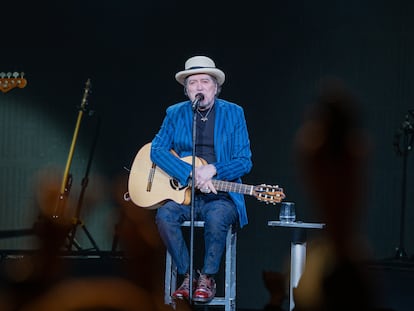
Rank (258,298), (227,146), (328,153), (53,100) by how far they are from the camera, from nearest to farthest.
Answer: (227,146)
(258,298)
(328,153)
(53,100)

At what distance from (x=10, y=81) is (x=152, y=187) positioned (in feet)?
7.13

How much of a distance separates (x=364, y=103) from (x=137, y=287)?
2.20m

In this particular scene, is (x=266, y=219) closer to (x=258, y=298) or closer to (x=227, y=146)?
(x=258, y=298)

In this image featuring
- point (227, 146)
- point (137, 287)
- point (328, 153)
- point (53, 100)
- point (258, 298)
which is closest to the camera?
point (227, 146)

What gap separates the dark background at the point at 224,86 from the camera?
18.1 ft

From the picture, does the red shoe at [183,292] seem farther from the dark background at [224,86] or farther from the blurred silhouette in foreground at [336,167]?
the blurred silhouette in foreground at [336,167]

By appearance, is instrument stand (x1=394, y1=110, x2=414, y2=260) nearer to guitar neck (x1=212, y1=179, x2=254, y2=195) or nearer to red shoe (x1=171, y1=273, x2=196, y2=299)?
guitar neck (x1=212, y1=179, x2=254, y2=195)

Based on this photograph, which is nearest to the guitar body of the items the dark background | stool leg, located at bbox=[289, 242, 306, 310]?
stool leg, located at bbox=[289, 242, 306, 310]

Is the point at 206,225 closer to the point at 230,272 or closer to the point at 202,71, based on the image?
the point at 230,272

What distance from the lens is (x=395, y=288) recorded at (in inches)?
185

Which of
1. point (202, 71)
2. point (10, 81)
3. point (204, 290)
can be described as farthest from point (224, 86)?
point (204, 290)

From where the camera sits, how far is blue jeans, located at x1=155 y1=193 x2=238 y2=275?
3980 mm


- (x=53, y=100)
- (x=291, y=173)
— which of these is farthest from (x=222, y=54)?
(x=53, y=100)

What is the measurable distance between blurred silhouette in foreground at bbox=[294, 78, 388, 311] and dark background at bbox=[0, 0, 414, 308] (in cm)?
7
